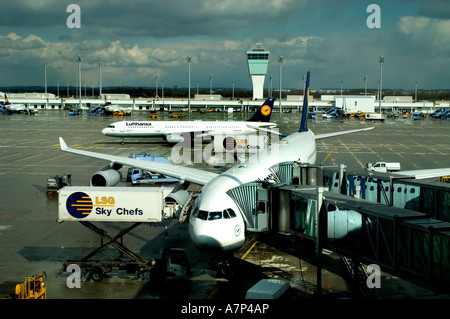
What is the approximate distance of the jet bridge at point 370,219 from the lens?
15258mm

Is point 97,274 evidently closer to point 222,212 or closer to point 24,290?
point 24,290

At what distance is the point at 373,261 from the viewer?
57.0 ft

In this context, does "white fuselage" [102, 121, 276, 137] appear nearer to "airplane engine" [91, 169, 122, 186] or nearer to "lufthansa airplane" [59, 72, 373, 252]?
"airplane engine" [91, 169, 122, 186]

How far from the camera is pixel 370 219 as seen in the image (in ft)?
59.3

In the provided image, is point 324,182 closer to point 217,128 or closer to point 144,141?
point 217,128

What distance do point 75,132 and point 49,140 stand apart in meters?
17.4

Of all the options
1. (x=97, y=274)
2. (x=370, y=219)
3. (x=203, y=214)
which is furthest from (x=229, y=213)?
(x=97, y=274)

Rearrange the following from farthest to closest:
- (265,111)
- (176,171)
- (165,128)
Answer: (265,111) → (165,128) → (176,171)

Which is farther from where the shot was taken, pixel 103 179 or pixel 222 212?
pixel 103 179

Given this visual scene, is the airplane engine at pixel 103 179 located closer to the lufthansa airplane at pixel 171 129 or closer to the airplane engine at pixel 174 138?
the airplane engine at pixel 174 138

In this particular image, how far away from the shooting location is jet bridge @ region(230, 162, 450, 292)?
50.1 feet

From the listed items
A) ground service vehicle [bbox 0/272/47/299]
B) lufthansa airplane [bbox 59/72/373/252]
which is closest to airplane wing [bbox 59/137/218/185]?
lufthansa airplane [bbox 59/72/373/252]

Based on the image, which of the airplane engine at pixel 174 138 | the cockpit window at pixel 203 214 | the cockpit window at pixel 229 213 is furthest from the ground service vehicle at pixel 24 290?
the airplane engine at pixel 174 138
